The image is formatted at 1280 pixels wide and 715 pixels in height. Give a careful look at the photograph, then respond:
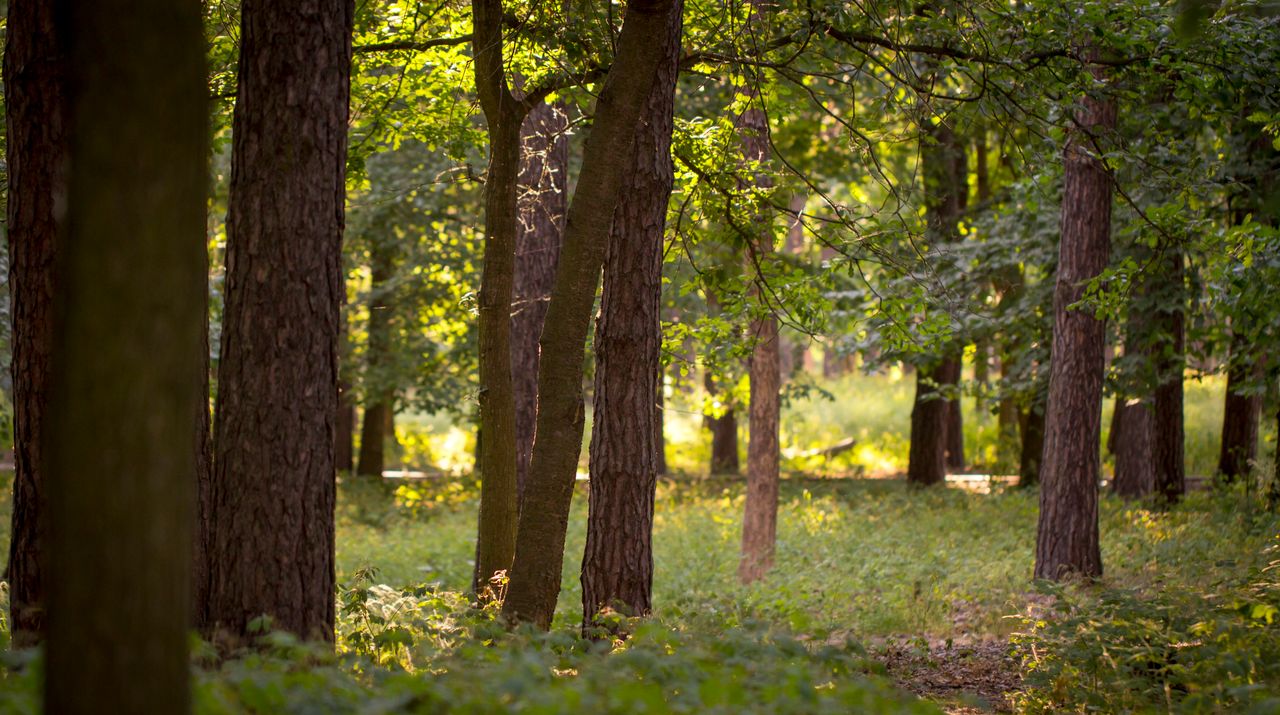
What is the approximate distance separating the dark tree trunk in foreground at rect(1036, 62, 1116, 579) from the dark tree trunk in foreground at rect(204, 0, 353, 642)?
8520 millimetres

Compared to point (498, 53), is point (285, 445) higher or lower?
lower

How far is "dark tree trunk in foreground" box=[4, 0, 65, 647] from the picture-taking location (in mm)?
6039

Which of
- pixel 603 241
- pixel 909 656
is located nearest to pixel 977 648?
pixel 909 656

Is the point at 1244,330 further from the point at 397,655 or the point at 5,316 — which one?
the point at 5,316

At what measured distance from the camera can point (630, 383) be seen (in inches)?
289

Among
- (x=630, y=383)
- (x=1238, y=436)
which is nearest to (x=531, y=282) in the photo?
(x=630, y=383)

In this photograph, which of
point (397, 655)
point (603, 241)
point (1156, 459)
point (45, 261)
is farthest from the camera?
point (1156, 459)

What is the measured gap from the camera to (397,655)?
5.64 m

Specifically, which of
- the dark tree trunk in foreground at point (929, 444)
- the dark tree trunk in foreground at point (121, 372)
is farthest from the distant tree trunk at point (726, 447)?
the dark tree trunk in foreground at point (121, 372)

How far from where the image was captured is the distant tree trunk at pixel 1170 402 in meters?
14.8

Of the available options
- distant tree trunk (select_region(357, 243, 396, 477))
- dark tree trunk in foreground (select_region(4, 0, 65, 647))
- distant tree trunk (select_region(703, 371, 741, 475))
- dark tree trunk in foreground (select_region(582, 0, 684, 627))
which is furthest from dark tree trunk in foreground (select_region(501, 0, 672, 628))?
distant tree trunk (select_region(703, 371, 741, 475))

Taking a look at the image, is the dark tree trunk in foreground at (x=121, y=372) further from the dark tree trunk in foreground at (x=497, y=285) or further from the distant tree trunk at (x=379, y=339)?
the distant tree trunk at (x=379, y=339)

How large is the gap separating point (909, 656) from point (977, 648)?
2.26 feet

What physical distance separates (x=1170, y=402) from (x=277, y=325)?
15.0 m
